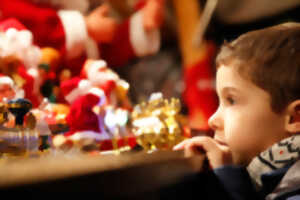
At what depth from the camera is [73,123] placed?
0.65 m

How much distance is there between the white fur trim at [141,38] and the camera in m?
0.88

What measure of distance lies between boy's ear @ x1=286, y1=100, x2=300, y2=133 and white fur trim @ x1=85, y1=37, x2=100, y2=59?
457mm

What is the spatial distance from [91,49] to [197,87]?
25 cm

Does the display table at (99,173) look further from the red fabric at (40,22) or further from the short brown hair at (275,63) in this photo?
the red fabric at (40,22)

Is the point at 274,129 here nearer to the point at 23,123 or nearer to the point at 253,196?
the point at 253,196

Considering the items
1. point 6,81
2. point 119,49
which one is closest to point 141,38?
point 119,49

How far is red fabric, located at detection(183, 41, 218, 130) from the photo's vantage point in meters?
0.74

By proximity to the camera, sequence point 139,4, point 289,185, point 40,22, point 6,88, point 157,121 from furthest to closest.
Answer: point 139,4
point 40,22
point 157,121
point 6,88
point 289,185

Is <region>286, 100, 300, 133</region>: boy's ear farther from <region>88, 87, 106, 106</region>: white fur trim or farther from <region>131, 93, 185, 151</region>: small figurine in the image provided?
<region>88, 87, 106, 106</region>: white fur trim

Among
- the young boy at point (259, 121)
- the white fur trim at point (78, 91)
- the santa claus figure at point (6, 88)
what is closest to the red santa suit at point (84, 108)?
the white fur trim at point (78, 91)

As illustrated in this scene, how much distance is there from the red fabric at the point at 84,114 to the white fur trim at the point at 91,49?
0.16 m

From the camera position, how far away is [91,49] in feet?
2.73

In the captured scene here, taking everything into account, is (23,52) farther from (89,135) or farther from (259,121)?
(259,121)

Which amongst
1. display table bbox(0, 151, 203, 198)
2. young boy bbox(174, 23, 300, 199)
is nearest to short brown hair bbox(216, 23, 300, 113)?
young boy bbox(174, 23, 300, 199)
